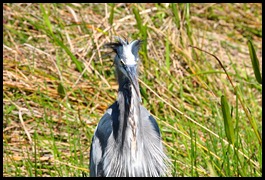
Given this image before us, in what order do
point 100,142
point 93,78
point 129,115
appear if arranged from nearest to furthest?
point 129,115 < point 100,142 < point 93,78

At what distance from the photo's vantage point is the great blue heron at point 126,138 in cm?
237

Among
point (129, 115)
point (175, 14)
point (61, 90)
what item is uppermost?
point (175, 14)

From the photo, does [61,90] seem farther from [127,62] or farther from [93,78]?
[127,62]

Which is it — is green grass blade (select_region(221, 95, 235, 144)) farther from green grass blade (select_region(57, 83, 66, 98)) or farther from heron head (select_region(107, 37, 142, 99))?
green grass blade (select_region(57, 83, 66, 98))

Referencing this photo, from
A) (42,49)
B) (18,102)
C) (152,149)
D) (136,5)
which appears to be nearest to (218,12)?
(136,5)

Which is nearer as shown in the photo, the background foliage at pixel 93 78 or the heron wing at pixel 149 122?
the heron wing at pixel 149 122

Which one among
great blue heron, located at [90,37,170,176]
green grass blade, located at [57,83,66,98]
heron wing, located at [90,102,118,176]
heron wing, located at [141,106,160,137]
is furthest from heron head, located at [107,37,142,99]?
green grass blade, located at [57,83,66,98]

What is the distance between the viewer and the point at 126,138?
2473mm

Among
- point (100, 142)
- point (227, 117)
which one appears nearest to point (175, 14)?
point (100, 142)

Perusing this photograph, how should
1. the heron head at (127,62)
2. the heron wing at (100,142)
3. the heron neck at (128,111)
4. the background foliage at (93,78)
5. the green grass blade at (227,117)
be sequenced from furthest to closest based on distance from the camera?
the background foliage at (93,78) < the heron wing at (100,142) < the heron neck at (128,111) < the heron head at (127,62) < the green grass blade at (227,117)

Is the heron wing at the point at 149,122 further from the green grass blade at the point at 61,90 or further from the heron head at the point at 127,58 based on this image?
the green grass blade at the point at 61,90

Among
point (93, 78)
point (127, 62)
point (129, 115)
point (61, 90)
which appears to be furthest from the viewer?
point (93, 78)

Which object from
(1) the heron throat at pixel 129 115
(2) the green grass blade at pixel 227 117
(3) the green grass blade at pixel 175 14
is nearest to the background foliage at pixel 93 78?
(3) the green grass blade at pixel 175 14

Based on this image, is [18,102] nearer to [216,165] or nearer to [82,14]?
[82,14]
